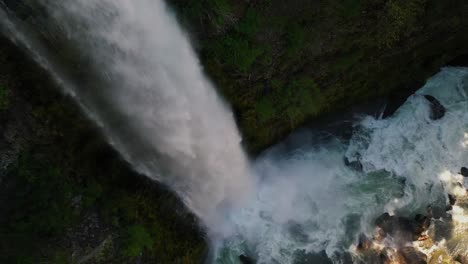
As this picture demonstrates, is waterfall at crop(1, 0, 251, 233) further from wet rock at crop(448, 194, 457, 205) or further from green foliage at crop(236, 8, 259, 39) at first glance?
wet rock at crop(448, 194, 457, 205)

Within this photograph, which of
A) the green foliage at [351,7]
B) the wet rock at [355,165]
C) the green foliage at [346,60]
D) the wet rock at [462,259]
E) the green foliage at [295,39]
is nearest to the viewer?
the green foliage at [295,39]

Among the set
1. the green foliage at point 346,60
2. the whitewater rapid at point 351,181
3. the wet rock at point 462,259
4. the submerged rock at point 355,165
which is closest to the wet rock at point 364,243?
the whitewater rapid at point 351,181

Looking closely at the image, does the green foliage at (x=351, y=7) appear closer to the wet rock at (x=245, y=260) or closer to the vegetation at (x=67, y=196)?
the vegetation at (x=67, y=196)

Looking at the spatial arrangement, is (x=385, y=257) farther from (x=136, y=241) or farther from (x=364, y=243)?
(x=136, y=241)

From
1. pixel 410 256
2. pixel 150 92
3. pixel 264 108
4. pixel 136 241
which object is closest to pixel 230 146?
pixel 264 108

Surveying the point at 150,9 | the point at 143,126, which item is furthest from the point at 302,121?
the point at 150,9

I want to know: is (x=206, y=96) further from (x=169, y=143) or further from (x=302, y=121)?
(x=302, y=121)
